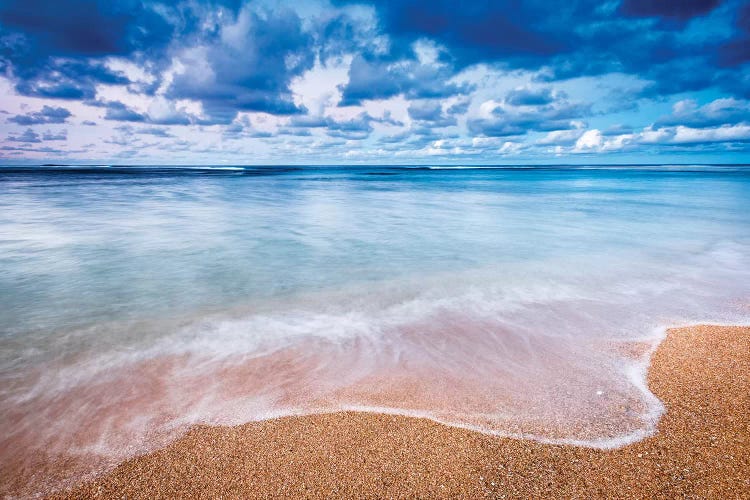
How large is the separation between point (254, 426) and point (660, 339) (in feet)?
17.0

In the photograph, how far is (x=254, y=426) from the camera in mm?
3561

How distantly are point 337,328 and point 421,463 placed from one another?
276cm

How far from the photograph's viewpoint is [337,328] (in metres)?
5.65

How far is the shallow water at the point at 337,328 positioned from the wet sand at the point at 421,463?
205 millimetres

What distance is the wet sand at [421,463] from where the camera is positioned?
2.87m

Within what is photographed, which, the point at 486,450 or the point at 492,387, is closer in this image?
the point at 486,450

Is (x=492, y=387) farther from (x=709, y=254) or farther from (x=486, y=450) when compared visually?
(x=709, y=254)

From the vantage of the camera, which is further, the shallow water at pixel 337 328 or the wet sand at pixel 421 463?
the shallow water at pixel 337 328

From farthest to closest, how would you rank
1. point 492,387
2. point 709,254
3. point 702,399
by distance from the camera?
point 709,254 < point 492,387 < point 702,399

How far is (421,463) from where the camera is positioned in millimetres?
3100

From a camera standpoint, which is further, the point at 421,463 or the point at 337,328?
the point at 337,328

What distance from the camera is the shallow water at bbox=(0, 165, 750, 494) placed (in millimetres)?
3742

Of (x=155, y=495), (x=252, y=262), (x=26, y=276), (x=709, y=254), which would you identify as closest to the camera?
(x=155, y=495)

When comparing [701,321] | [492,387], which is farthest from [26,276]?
[701,321]
